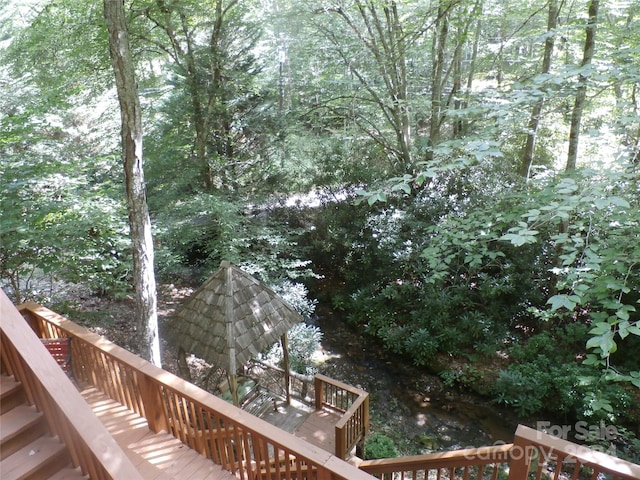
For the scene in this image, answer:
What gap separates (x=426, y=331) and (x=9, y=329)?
7.81 m

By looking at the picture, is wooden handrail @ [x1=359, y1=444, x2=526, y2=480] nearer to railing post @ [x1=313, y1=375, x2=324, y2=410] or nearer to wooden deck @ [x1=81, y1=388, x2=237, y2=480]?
wooden deck @ [x1=81, y1=388, x2=237, y2=480]

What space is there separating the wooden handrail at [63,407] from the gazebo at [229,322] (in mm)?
2058

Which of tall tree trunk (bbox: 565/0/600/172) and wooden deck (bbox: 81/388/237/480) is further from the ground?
tall tree trunk (bbox: 565/0/600/172)

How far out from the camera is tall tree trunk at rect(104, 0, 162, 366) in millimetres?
3842

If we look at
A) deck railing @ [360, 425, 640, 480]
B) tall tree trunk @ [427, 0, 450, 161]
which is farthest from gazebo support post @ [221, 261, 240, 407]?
tall tree trunk @ [427, 0, 450, 161]

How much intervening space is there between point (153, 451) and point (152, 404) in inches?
14.3

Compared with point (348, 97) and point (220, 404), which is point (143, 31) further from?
point (220, 404)

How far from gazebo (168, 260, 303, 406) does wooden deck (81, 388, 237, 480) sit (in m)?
1.09

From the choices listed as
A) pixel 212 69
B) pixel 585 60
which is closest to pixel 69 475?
pixel 585 60

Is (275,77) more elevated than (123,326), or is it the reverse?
(275,77)

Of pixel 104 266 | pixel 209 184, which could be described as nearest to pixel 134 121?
pixel 104 266

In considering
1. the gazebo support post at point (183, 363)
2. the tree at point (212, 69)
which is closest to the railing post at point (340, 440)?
the gazebo support post at point (183, 363)

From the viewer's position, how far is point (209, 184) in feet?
30.8

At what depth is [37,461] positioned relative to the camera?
2195mm
